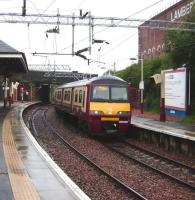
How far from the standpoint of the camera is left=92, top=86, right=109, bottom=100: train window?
939 inches

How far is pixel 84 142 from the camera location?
23391 millimetres

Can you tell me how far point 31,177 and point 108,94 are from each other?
12.6 meters

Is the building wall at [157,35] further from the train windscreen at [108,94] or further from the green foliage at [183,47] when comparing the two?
the train windscreen at [108,94]

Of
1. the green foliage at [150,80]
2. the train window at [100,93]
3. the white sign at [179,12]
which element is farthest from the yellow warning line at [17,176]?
the white sign at [179,12]

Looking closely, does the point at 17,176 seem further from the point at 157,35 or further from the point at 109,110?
the point at 157,35

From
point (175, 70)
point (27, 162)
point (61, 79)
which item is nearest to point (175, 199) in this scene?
point (27, 162)

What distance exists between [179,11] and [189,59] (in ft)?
109

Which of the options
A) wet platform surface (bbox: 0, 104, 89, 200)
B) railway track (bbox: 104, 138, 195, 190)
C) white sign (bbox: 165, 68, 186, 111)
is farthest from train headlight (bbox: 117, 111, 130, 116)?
wet platform surface (bbox: 0, 104, 89, 200)

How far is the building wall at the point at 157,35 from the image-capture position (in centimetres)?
6188

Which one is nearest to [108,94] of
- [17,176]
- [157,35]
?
[17,176]

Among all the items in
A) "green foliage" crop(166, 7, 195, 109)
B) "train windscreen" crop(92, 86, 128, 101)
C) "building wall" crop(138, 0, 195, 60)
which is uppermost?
"building wall" crop(138, 0, 195, 60)

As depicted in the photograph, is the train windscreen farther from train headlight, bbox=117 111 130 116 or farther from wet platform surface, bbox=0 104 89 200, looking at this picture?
wet platform surface, bbox=0 104 89 200

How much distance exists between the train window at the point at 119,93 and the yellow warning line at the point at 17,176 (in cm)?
742

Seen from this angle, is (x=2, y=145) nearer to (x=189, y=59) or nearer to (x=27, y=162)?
(x=27, y=162)
